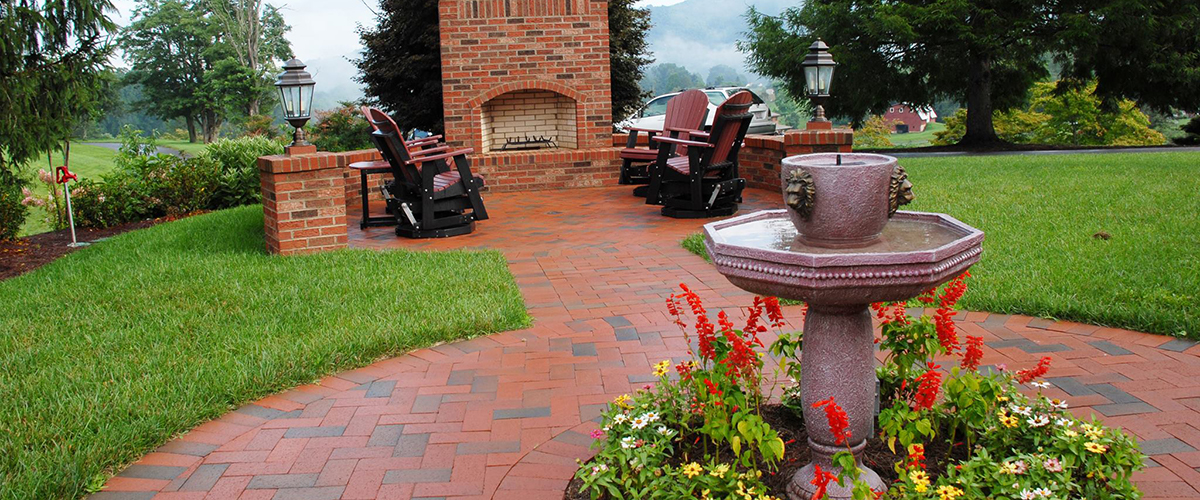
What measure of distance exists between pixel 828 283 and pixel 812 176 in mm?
353

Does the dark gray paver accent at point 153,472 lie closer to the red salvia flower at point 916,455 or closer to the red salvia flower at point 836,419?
the red salvia flower at point 836,419

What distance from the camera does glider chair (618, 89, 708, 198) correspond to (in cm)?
913

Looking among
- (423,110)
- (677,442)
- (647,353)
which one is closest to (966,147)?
(423,110)

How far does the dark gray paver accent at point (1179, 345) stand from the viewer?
12.9ft

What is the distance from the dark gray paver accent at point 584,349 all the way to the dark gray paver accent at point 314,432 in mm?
1191

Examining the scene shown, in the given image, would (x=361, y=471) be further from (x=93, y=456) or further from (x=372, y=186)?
(x=372, y=186)

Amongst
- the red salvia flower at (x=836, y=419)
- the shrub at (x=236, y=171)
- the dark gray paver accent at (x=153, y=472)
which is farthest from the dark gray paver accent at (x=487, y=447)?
the shrub at (x=236, y=171)

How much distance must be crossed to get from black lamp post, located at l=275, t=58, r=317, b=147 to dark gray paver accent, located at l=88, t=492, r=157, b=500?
4142 millimetres

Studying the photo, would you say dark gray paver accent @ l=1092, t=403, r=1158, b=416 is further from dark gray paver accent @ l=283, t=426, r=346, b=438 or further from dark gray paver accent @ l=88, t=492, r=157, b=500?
dark gray paver accent @ l=88, t=492, r=157, b=500

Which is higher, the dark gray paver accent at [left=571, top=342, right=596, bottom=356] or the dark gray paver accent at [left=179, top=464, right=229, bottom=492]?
the dark gray paver accent at [left=571, top=342, right=596, bottom=356]

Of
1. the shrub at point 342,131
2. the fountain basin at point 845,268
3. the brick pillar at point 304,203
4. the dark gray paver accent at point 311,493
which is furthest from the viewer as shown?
the shrub at point 342,131

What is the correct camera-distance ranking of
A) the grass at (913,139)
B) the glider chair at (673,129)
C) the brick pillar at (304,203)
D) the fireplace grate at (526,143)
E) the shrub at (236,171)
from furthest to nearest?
the grass at (913,139) < the fireplace grate at (526,143) < the shrub at (236,171) < the glider chair at (673,129) < the brick pillar at (304,203)

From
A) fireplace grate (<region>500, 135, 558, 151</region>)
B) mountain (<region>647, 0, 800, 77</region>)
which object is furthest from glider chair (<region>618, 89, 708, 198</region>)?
mountain (<region>647, 0, 800, 77</region>)

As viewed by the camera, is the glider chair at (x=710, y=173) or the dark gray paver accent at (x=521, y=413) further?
the glider chair at (x=710, y=173)
